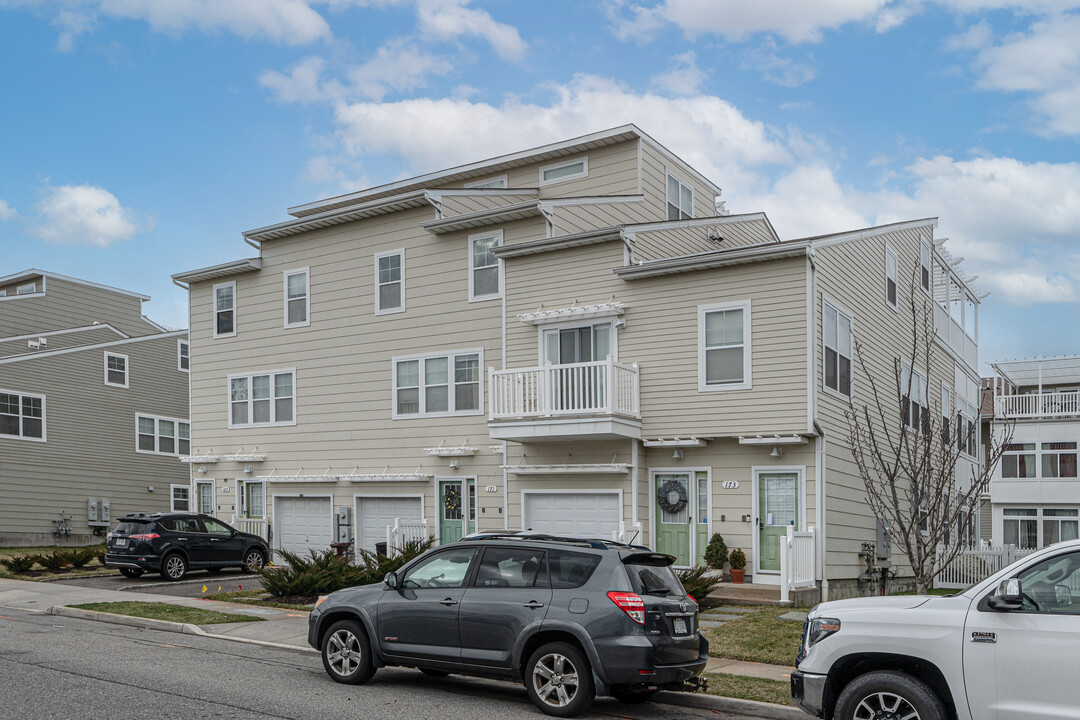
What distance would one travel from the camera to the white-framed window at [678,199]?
25.2 m

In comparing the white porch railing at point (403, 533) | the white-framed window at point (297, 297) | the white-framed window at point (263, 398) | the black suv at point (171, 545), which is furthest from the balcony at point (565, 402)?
the white-framed window at point (263, 398)

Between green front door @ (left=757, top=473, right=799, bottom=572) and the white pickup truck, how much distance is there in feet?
35.3

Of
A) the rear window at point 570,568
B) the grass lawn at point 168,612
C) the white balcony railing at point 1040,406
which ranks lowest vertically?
the grass lawn at point 168,612

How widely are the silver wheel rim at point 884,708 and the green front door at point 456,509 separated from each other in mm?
15482

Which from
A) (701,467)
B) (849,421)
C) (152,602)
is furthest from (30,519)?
(849,421)

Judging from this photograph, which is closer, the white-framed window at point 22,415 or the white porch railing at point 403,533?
the white porch railing at point 403,533

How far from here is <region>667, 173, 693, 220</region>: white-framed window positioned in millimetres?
25234

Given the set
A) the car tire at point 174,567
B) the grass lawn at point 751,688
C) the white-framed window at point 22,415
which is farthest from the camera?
the white-framed window at point 22,415

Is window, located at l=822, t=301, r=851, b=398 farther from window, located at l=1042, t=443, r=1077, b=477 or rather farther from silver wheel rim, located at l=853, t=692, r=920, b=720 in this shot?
window, located at l=1042, t=443, r=1077, b=477

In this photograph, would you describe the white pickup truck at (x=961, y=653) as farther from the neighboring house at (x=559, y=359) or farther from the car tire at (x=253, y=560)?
the car tire at (x=253, y=560)

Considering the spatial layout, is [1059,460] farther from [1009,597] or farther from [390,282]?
Answer: [1009,597]

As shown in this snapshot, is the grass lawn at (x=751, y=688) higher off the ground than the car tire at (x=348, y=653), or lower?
lower

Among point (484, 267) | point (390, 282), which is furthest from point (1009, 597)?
point (390, 282)

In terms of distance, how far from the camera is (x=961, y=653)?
7.16 metres
